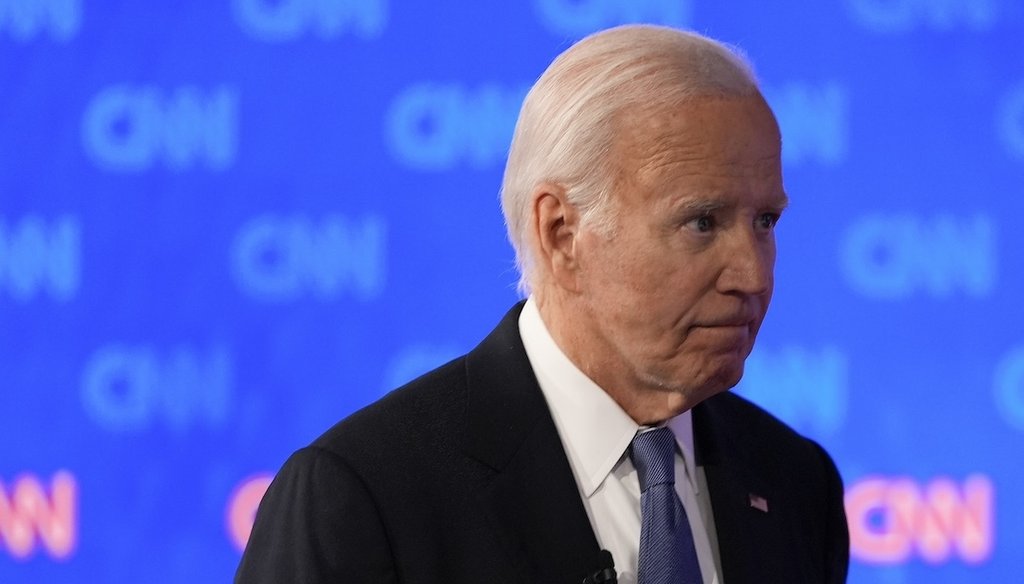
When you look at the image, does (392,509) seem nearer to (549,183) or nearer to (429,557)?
(429,557)

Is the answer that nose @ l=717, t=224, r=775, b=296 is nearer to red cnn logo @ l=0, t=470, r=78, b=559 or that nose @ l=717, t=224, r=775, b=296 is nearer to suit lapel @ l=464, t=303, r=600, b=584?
suit lapel @ l=464, t=303, r=600, b=584

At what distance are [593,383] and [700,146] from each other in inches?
12.5

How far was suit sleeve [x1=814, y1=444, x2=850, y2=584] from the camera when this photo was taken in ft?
6.23

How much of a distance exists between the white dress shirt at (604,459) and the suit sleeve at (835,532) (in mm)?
213

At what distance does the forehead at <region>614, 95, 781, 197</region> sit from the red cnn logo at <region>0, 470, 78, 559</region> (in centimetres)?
181

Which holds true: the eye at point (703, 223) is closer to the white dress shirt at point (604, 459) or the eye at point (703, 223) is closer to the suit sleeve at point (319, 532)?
the white dress shirt at point (604, 459)

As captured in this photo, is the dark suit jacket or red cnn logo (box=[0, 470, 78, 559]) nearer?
the dark suit jacket

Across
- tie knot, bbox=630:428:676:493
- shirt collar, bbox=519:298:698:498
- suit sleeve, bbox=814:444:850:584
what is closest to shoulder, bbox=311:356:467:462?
shirt collar, bbox=519:298:698:498

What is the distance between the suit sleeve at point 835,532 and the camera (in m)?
1.90

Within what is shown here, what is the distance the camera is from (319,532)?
1565 mm

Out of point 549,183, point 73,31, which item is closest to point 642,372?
point 549,183

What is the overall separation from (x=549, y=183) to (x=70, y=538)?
5.67ft

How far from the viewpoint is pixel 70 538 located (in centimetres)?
299

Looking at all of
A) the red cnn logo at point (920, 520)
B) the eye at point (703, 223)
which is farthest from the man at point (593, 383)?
the red cnn logo at point (920, 520)
